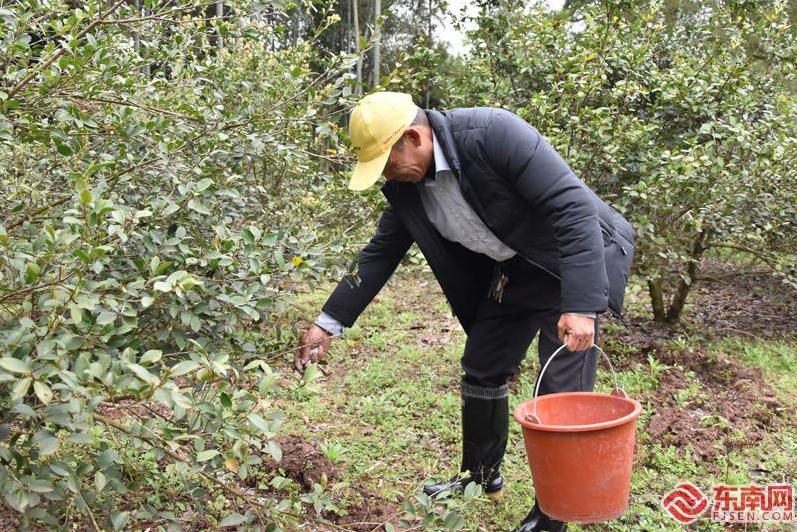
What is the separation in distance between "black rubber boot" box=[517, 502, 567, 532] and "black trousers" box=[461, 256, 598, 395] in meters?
0.47

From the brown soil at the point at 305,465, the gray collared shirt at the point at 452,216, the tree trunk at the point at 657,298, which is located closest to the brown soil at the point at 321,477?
the brown soil at the point at 305,465

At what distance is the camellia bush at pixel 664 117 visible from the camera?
4.41 meters

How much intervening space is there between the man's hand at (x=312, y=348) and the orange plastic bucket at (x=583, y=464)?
0.80 m

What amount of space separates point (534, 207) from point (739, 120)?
319cm

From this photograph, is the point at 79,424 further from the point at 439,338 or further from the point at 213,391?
the point at 439,338

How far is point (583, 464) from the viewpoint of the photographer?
226 centimetres

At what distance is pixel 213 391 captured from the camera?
6.04 feet

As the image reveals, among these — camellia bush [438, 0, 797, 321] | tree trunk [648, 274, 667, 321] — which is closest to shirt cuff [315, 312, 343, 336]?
camellia bush [438, 0, 797, 321]

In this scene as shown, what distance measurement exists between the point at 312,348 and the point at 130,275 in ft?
3.04

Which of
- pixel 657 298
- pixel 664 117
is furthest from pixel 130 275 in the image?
pixel 657 298

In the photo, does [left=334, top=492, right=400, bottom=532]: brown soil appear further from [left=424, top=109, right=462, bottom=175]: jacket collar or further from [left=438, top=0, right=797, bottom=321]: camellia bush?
[left=438, top=0, right=797, bottom=321]: camellia bush

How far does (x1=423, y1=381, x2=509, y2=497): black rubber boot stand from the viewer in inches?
120

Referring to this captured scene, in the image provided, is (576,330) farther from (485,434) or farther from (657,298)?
(657,298)

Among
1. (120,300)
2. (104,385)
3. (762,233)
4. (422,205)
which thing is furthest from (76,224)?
(762,233)
